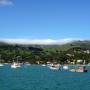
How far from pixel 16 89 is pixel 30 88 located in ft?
11.4

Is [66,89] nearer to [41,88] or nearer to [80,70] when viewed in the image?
[41,88]

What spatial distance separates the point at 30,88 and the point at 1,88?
5.57 meters

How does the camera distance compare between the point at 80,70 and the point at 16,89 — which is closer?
the point at 16,89

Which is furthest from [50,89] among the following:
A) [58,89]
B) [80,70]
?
[80,70]

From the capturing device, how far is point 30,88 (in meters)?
85.4

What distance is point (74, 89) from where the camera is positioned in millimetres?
83000

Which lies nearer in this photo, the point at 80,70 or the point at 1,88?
the point at 1,88

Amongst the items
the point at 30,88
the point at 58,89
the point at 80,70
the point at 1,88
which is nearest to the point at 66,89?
the point at 58,89

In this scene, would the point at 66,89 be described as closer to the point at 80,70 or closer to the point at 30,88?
the point at 30,88

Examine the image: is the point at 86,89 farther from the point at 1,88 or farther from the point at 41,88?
the point at 1,88

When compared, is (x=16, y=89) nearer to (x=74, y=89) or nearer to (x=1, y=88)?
(x=1, y=88)

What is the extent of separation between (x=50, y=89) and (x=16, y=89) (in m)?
6.38

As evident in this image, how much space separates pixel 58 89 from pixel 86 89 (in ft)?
17.2

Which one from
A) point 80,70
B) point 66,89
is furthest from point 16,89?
point 80,70
